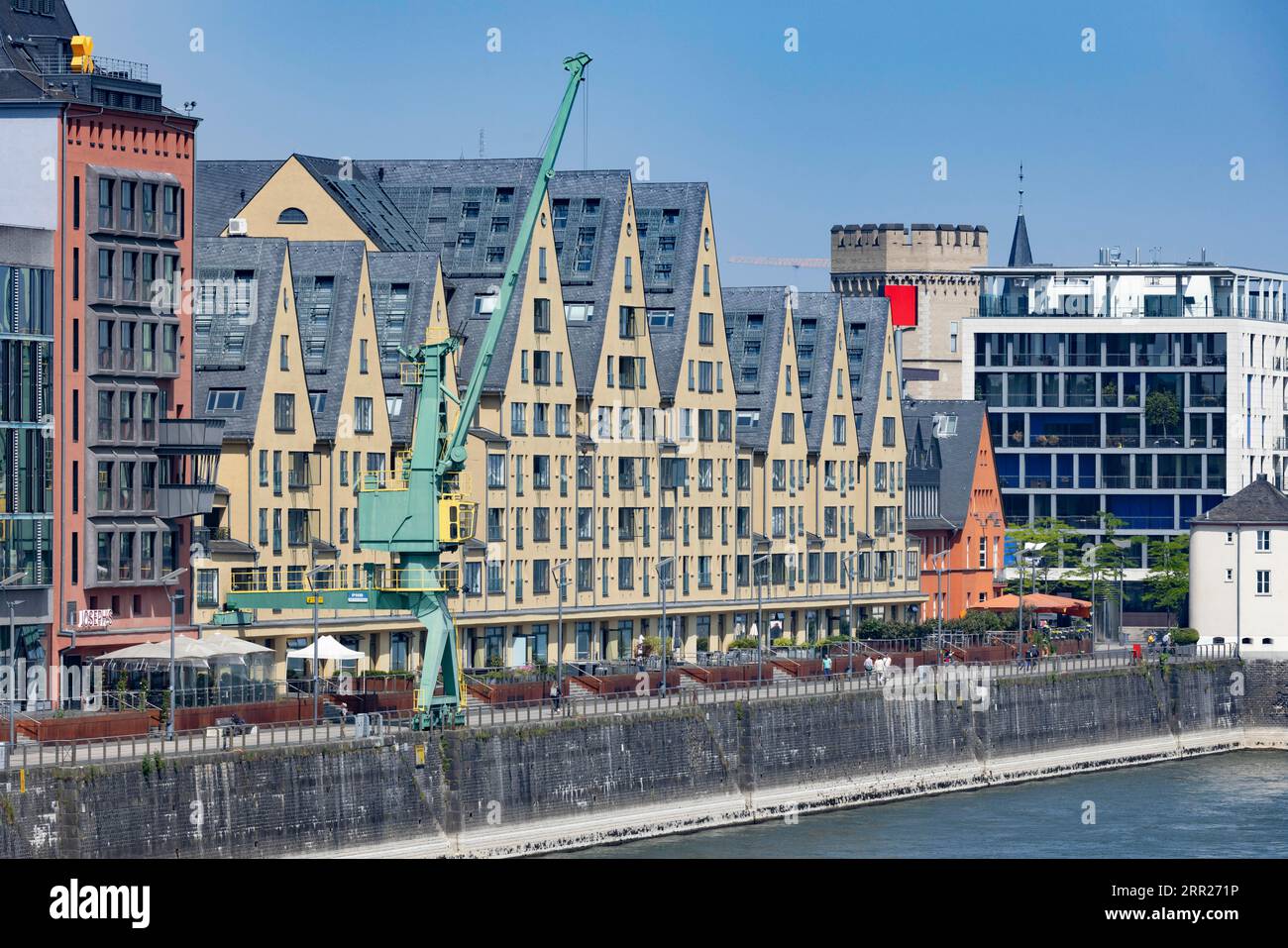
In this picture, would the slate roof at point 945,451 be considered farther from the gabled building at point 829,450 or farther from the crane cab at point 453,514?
the crane cab at point 453,514

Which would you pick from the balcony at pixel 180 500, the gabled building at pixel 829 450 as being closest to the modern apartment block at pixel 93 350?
the balcony at pixel 180 500

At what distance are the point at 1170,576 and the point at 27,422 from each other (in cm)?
9241

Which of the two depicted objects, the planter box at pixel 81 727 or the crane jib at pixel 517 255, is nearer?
the planter box at pixel 81 727

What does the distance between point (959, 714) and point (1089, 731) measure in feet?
40.6

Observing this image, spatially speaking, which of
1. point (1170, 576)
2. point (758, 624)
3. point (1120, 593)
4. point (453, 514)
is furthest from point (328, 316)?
point (1170, 576)

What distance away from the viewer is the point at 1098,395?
7151 inches

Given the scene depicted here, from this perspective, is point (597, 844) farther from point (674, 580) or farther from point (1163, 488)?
point (1163, 488)

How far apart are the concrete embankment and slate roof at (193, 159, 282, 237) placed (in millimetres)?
32299

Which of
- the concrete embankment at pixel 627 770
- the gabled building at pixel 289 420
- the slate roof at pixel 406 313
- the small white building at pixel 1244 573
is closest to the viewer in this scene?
the concrete embankment at pixel 627 770

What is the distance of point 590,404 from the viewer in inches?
4729

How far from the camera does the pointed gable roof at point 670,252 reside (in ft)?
415

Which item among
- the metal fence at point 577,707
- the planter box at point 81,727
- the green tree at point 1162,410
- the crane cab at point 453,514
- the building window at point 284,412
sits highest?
the green tree at point 1162,410

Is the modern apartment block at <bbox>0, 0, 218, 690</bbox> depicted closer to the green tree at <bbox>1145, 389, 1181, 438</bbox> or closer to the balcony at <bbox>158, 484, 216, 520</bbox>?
the balcony at <bbox>158, 484, 216, 520</bbox>
